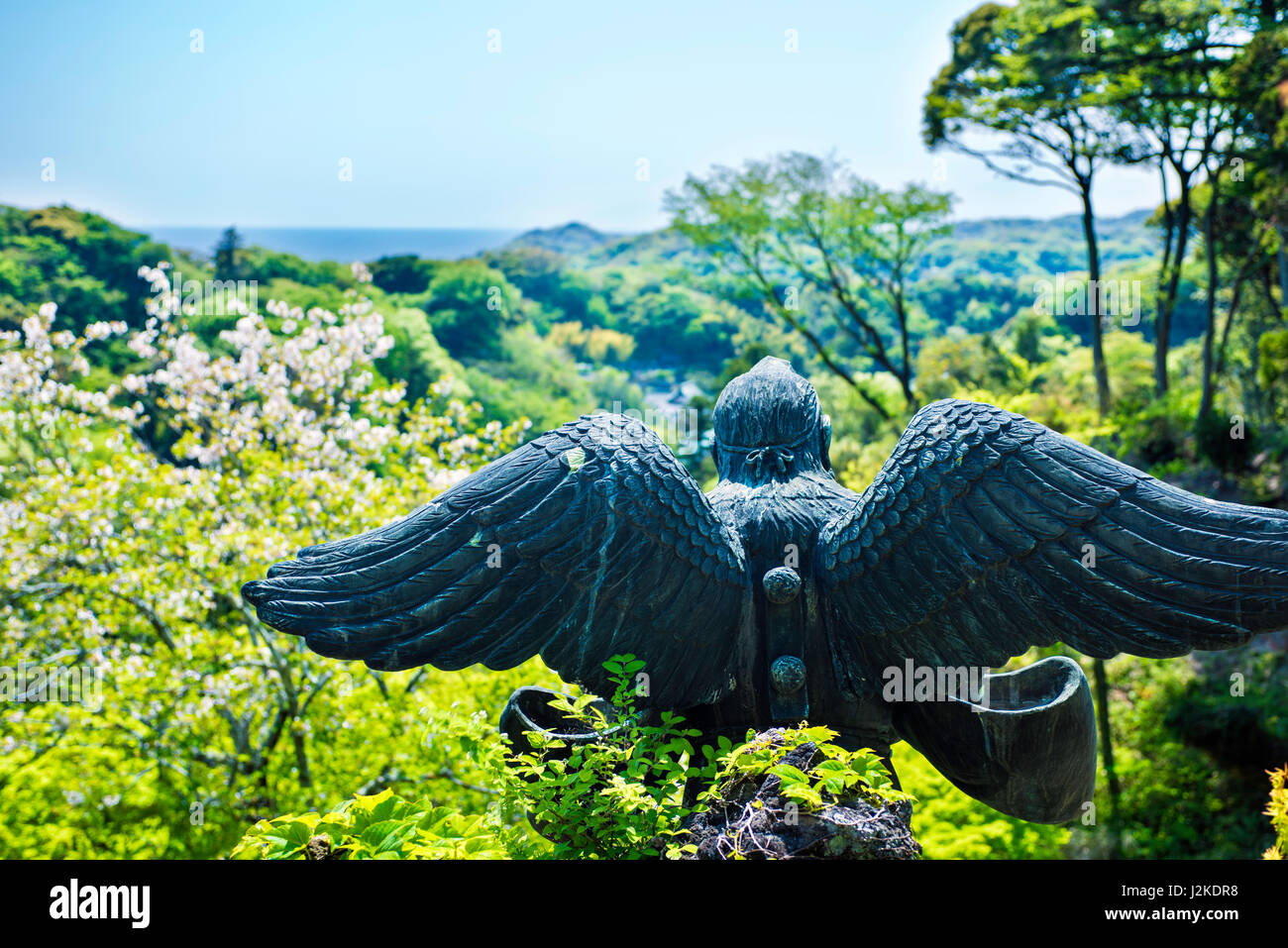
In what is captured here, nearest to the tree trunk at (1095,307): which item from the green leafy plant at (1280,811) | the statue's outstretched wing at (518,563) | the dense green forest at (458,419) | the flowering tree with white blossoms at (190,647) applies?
the dense green forest at (458,419)

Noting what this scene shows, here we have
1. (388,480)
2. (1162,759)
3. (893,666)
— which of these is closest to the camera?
(893,666)

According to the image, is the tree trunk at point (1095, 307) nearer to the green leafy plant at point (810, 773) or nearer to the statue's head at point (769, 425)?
the statue's head at point (769, 425)

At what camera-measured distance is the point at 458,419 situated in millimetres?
9328

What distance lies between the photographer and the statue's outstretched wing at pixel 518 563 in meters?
2.84

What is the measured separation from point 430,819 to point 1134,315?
912 inches

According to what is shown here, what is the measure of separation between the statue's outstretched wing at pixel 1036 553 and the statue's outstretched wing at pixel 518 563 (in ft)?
1.81

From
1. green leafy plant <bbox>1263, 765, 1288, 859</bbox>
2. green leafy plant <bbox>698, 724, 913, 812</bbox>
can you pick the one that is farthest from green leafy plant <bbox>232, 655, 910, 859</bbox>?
green leafy plant <bbox>1263, 765, 1288, 859</bbox>

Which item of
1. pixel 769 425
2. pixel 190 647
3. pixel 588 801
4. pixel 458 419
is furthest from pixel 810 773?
pixel 458 419

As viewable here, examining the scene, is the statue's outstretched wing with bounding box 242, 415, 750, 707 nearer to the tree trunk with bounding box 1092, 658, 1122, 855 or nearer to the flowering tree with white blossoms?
the flowering tree with white blossoms

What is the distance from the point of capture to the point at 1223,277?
59.2 ft

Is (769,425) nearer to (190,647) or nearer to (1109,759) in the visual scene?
(190,647)

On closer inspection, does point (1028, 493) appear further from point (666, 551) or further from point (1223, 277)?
point (1223, 277)

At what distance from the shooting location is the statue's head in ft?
11.1

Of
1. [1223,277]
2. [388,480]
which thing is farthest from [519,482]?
[1223,277]
